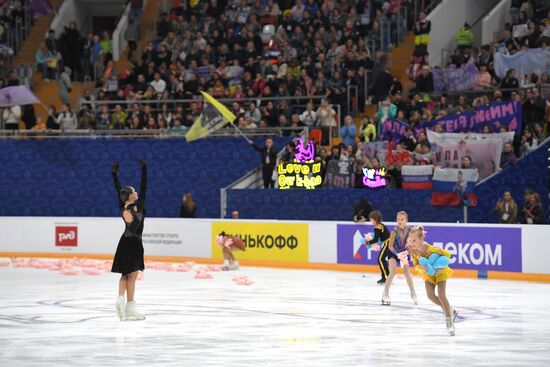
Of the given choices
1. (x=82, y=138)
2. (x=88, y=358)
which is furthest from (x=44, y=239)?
(x=88, y=358)

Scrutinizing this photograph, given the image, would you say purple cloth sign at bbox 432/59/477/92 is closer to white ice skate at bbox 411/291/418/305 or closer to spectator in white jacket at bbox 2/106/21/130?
white ice skate at bbox 411/291/418/305

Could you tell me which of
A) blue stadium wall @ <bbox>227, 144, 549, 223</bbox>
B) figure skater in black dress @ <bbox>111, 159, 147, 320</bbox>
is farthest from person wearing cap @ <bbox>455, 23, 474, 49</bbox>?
figure skater in black dress @ <bbox>111, 159, 147, 320</bbox>

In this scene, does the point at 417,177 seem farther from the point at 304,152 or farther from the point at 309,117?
the point at 309,117

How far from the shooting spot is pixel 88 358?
12516 millimetres

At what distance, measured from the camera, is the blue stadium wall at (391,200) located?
2542cm

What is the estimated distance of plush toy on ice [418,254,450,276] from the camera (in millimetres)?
14156

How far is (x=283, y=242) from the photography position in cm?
2605

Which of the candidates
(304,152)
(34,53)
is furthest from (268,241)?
(34,53)

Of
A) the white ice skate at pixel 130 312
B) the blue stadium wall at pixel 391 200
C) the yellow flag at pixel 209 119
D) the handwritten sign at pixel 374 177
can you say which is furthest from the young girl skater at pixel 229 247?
the white ice skate at pixel 130 312

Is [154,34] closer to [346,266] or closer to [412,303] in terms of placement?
[346,266]

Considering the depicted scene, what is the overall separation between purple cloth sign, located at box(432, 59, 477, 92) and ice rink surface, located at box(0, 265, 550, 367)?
760 centimetres

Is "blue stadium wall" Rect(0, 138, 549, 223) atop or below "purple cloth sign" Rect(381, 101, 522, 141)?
below

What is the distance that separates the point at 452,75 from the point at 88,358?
61.1 feet

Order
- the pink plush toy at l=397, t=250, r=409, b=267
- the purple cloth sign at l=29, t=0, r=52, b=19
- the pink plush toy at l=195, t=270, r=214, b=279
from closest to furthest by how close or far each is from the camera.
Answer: the pink plush toy at l=397, t=250, r=409, b=267, the pink plush toy at l=195, t=270, r=214, b=279, the purple cloth sign at l=29, t=0, r=52, b=19
